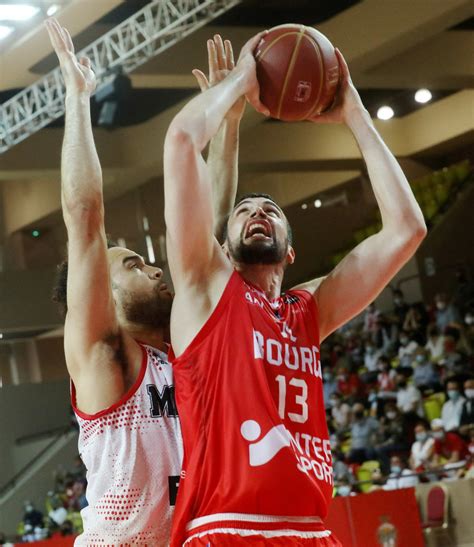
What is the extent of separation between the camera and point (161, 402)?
348cm

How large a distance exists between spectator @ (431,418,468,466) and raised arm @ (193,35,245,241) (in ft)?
29.6

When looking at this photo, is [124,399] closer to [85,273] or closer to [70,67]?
[85,273]

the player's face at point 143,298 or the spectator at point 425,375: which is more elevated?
the spectator at point 425,375

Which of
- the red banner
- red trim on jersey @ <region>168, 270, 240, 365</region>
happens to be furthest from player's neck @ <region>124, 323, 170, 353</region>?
the red banner

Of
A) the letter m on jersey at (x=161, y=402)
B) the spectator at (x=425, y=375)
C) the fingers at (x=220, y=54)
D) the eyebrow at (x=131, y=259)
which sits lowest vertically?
the letter m on jersey at (x=161, y=402)

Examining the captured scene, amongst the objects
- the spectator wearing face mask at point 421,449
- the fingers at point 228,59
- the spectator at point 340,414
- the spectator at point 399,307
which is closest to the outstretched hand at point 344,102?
the fingers at point 228,59

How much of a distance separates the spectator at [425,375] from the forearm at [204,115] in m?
12.5

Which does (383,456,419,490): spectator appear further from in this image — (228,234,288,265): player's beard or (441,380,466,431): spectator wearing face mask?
(228,234,288,265): player's beard

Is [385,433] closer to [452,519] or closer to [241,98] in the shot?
[452,519]

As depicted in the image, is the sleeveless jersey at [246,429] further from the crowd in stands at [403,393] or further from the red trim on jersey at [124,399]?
the crowd in stands at [403,393]

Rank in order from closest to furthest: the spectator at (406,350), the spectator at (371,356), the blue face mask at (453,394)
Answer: the blue face mask at (453,394)
the spectator at (406,350)
the spectator at (371,356)

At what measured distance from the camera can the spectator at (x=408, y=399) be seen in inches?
584

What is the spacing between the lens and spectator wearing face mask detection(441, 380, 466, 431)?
13470 mm

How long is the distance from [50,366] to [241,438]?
18.6m
